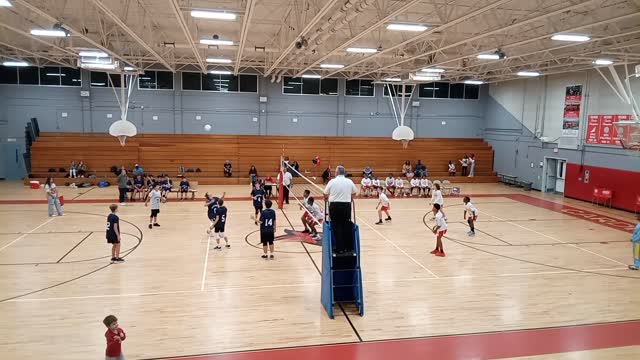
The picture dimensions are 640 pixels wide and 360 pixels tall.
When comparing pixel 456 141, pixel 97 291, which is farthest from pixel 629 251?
pixel 456 141

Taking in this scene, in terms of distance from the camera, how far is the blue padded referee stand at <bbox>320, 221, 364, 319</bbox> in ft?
29.3

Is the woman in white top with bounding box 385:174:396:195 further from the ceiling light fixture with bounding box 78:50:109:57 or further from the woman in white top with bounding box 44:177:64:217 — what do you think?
the woman in white top with bounding box 44:177:64:217

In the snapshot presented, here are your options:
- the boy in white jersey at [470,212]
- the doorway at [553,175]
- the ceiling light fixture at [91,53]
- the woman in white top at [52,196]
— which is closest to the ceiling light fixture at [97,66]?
the ceiling light fixture at [91,53]

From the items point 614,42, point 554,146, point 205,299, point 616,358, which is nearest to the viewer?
point 616,358

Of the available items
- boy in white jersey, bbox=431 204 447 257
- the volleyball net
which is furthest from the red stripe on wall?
Result: the volleyball net

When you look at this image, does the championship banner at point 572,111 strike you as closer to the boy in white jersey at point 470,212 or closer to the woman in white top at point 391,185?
the woman in white top at point 391,185

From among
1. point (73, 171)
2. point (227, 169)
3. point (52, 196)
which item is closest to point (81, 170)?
point (73, 171)

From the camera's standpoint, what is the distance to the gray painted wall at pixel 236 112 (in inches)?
1133

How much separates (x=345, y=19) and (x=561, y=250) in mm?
10065

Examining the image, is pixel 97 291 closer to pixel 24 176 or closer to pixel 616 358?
pixel 616 358

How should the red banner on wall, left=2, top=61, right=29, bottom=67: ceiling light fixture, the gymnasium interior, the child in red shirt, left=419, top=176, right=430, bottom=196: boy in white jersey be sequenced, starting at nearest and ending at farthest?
the child in red shirt → the gymnasium interior → the red banner on wall → left=419, top=176, right=430, bottom=196: boy in white jersey → left=2, top=61, right=29, bottom=67: ceiling light fixture

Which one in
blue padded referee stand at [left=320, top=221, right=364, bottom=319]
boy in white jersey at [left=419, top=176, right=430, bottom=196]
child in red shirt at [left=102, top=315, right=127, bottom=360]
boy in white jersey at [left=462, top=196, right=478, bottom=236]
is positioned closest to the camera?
child in red shirt at [left=102, top=315, right=127, bottom=360]

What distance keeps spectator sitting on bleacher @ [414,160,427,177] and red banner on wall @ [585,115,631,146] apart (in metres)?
9.54

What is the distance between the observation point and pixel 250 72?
30859mm
